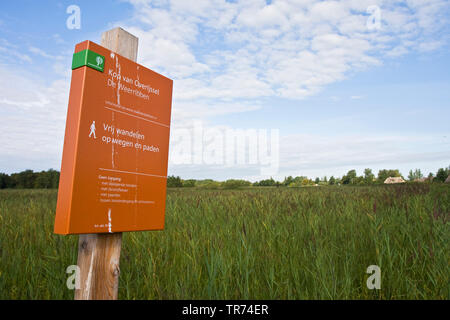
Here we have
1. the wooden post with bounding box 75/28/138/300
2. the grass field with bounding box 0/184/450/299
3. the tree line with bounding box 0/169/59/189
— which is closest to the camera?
the wooden post with bounding box 75/28/138/300

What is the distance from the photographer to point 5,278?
111 inches

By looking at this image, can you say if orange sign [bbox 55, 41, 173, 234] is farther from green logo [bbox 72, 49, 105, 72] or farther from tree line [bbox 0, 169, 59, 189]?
tree line [bbox 0, 169, 59, 189]

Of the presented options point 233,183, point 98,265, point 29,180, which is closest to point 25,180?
point 29,180

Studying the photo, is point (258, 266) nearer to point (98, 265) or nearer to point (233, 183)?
point (98, 265)

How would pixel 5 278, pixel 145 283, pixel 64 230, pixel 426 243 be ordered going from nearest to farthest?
1. pixel 64 230
2. pixel 145 283
3. pixel 5 278
4. pixel 426 243

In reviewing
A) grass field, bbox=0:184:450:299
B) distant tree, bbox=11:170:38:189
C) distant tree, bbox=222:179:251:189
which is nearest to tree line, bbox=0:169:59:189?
distant tree, bbox=11:170:38:189

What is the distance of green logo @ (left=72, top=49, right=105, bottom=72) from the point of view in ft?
6.52

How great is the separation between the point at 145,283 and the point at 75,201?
118 cm

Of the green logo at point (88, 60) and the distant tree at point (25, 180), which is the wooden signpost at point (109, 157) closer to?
the green logo at point (88, 60)

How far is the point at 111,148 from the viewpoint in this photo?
2.06 metres
